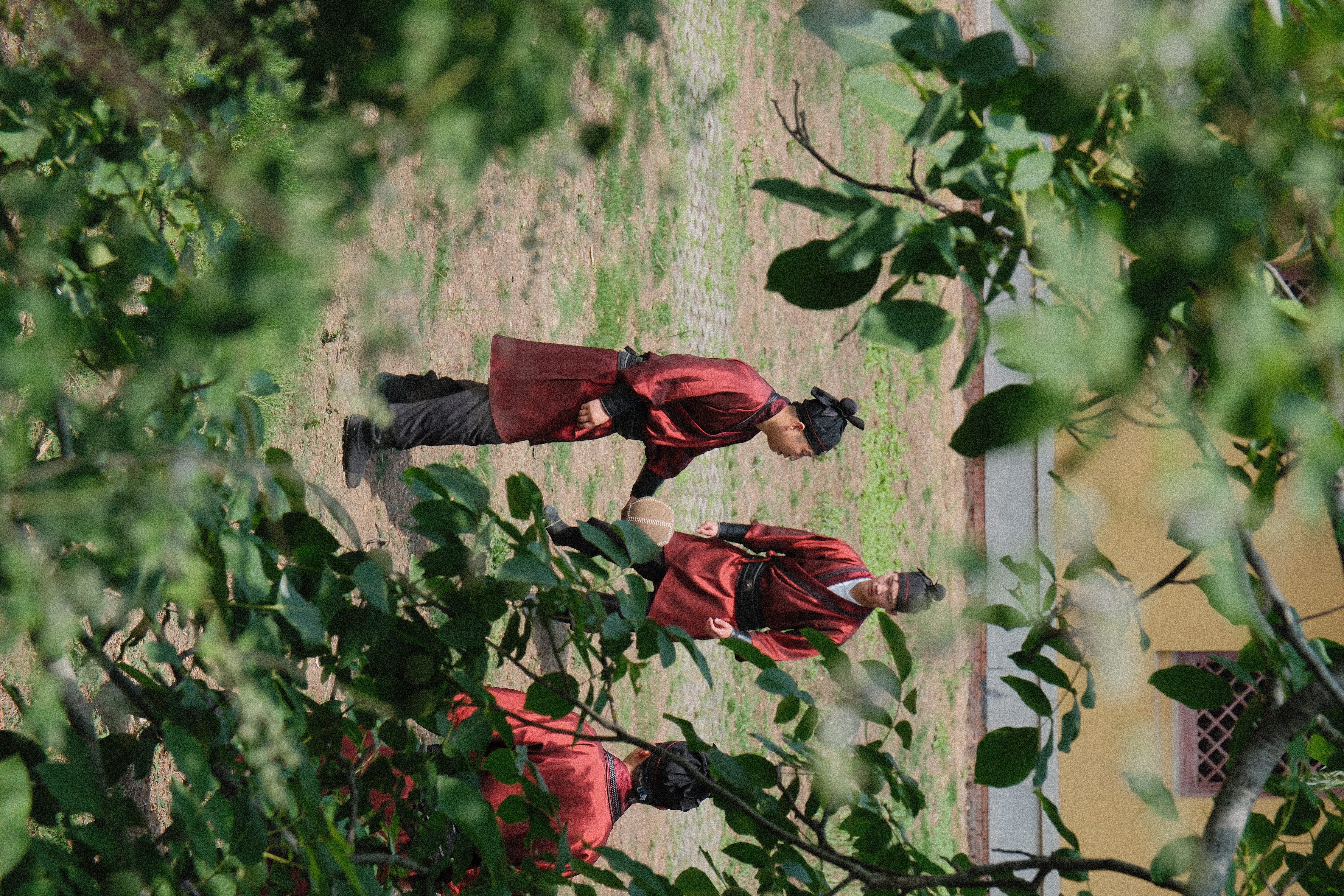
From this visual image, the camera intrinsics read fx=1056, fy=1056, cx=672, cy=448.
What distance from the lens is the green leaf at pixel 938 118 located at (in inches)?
37.7

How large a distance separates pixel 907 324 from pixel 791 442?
10.5 feet

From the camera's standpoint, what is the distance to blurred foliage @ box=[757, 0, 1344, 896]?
762 mm

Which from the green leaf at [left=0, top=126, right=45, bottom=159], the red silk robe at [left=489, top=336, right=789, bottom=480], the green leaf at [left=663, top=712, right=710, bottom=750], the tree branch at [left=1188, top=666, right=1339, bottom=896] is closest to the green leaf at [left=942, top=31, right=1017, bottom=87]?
the tree branch at [left=1188, top=666, right=1339, bottom=896]

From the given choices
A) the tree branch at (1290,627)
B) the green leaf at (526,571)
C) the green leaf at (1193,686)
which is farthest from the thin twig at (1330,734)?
the green leaf at (526,571)

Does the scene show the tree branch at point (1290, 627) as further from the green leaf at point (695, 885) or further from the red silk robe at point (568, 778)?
the red silk robe at point (568, 778)

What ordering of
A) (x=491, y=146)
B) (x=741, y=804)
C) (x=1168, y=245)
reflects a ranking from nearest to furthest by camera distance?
(x=1168, y=245) < (x=491, y=146) < (x=741, y=804)

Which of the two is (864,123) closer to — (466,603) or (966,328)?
(966,328)

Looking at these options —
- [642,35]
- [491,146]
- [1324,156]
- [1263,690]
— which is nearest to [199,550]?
[491,146]

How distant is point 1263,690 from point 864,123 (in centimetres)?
815

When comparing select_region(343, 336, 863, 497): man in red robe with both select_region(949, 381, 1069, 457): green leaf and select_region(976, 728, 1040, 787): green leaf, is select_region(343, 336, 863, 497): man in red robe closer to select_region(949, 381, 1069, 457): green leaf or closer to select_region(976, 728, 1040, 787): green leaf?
select_region(976, 728, 1040, 787): green leaf

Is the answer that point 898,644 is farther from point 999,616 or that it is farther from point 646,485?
point 646,485

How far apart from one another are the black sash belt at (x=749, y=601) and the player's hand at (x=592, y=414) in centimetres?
96

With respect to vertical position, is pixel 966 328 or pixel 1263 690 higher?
pixel 966 328

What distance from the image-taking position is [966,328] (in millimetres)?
9609
